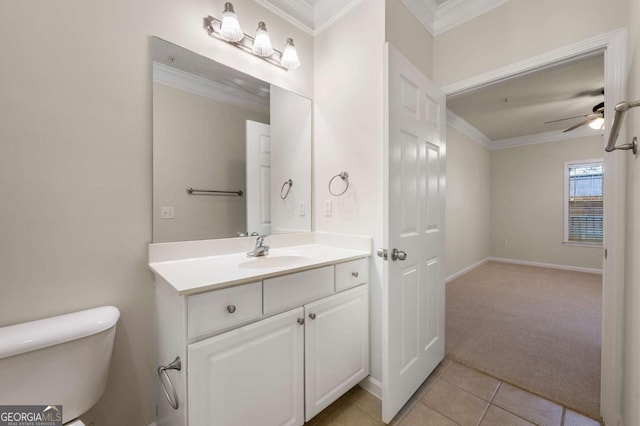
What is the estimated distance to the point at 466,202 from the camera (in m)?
4.73

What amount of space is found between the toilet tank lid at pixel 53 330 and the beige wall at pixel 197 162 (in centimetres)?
41

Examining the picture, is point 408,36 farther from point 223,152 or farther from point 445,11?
point 223,152

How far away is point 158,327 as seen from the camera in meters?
1.28

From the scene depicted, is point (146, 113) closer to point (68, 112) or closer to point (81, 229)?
point (68, 112)

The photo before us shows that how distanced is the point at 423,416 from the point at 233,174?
1.86m

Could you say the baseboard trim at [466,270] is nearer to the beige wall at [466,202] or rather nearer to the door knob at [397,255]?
the beige wall at [466,202]

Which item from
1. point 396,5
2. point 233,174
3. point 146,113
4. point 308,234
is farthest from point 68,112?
point 396,5

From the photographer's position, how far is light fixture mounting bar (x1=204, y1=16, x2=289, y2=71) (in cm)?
148

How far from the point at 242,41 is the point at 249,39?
2.2 inches

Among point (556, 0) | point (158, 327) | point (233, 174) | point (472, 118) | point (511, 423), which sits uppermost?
point (472, 118)

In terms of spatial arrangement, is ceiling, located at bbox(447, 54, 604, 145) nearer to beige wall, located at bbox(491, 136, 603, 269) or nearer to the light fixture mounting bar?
beige wall, located at bbox(491, 136, 603, 269)

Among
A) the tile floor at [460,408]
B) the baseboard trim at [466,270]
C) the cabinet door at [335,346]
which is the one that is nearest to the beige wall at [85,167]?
the cabinet door at [335,346]

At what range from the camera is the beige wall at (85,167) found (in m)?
1.02

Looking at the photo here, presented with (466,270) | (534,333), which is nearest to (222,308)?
(534,333)
